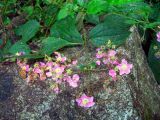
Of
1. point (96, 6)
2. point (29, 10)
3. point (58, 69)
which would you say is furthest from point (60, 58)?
point (29, 10)

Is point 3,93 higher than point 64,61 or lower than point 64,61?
lower

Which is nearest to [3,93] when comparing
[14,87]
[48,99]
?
[14,87]

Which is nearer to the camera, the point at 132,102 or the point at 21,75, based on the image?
the point at 132,102

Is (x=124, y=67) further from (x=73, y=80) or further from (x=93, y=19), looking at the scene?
(x=93, y=19)

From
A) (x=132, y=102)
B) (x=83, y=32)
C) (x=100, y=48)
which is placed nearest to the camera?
(x=132, y=102)

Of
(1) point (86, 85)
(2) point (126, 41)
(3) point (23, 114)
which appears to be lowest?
(3) point (23, 114)

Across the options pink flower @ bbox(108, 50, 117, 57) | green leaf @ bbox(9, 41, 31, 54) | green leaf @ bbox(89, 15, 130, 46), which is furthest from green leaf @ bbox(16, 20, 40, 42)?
pink flower @ bbox(108, 50, 117, 57)

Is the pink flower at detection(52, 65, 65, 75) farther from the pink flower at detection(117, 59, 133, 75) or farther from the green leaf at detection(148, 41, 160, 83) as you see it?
the green leaf at detection(148, 41, 160, 83)

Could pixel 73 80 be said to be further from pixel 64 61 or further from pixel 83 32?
pixel 83 32
